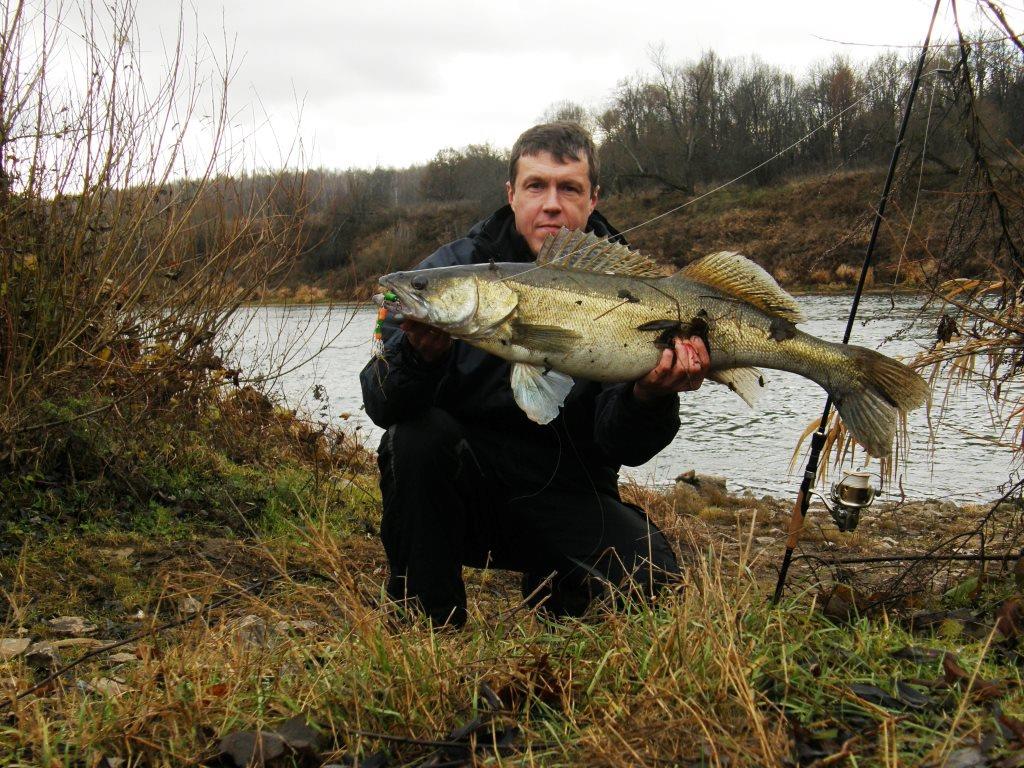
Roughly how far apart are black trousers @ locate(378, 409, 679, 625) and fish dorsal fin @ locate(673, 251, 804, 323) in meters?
1.07

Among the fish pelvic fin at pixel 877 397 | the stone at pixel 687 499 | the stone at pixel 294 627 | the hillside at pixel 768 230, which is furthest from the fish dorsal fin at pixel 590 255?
the hillside at pixel 768 230

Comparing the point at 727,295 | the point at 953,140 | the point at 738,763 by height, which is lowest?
the point at 738,763

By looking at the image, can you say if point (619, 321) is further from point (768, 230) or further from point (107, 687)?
point (768, 230)

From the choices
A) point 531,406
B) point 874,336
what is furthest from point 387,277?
point 874,336

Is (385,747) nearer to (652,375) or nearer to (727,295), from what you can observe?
(652,375)

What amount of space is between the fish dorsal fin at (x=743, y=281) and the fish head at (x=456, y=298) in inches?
28.2

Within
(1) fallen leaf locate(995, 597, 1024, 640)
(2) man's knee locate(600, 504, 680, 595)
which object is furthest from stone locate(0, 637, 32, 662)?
(1) fallen leaf locate(995, 597, 1024, 640)

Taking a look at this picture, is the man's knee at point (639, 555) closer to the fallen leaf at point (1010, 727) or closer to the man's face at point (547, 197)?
the man's face at point (547, 197)

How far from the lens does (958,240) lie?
13.0ft

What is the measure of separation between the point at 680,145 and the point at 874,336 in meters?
33.6

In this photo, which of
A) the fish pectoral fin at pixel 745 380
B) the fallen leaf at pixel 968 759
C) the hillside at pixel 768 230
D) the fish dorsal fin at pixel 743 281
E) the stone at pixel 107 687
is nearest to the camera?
the fallen leaf at pixel 968 759

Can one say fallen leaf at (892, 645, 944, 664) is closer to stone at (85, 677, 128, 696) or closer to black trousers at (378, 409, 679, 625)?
black trousers at (378, 409, 679, 625)

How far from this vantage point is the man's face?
162 inches

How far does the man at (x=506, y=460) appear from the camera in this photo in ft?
11.9
